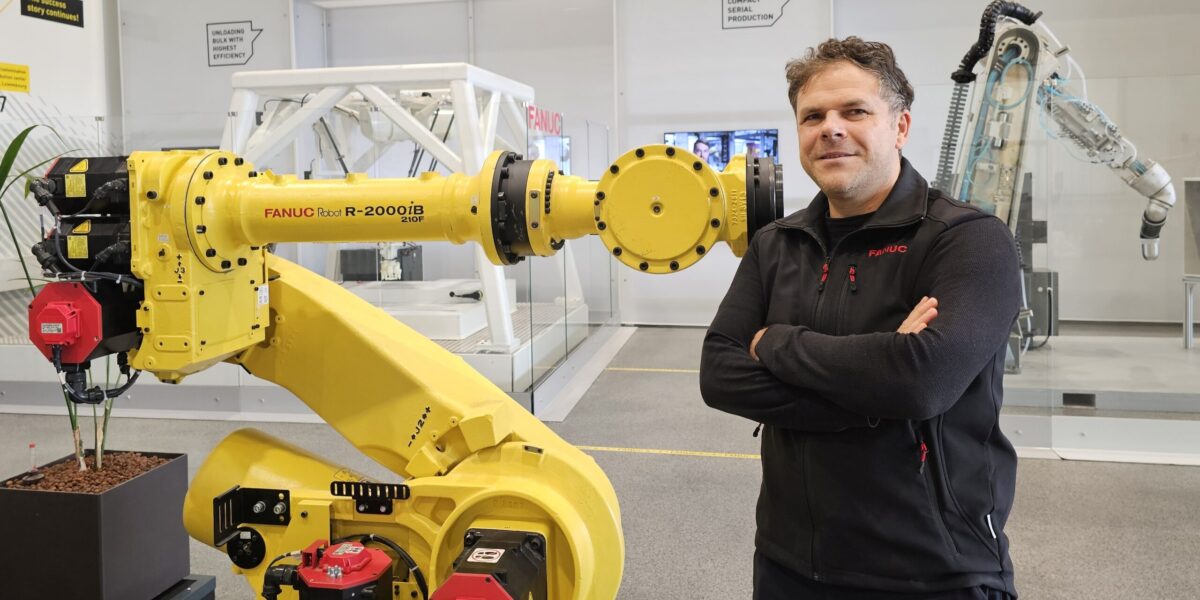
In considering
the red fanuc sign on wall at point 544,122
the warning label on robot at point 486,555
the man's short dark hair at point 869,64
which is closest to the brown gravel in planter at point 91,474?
the warning label on robot at point 486,555

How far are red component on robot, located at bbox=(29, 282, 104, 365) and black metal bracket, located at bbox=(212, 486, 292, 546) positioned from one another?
1.46 feet

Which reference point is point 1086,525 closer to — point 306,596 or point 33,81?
point 306,596

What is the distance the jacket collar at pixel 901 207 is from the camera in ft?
5.01

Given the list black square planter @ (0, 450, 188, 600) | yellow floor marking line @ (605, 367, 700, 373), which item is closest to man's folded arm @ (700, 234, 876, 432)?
black square planter @ (0, 450, 188, 600)

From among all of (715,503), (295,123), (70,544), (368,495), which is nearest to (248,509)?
(368,495)

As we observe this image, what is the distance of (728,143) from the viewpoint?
9.23m

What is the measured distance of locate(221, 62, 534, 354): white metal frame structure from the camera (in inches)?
223

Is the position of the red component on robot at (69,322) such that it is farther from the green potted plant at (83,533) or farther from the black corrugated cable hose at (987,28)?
the black corrugated cable hose at (987,28)

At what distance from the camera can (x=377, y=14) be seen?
33.2 feet

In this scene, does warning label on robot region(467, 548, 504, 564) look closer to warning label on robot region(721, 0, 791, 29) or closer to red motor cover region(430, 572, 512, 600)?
red motor cover region(430, 572, 512, 600)

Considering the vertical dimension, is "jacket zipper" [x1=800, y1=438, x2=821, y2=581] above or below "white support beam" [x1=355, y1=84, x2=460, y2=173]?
below

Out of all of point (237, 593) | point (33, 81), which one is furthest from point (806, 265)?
point (33, 81)

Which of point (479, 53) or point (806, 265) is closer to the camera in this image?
point (806, 265)

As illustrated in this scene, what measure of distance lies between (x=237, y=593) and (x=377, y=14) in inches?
329
